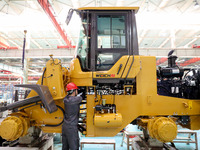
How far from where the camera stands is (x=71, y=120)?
A: 111 inches

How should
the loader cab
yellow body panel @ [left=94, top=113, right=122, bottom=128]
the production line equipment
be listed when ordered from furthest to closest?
the loader cab → the production line equipment → yellow body panel @ [left=94, top=113, right=122, bottom=128]

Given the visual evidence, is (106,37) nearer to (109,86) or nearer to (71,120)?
(109,86)

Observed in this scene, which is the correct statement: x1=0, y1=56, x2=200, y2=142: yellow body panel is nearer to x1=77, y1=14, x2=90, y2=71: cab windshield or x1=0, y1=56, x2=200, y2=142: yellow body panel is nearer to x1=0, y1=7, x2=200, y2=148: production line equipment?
x1=0, y1=7, x2=200, y2=148: production line equipment

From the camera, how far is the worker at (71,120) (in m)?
2.76

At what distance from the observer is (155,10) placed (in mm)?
7668

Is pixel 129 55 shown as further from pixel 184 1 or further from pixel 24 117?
pixel 184 1

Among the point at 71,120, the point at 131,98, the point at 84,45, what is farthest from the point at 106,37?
the point at 71,120

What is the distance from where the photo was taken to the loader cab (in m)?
2.98

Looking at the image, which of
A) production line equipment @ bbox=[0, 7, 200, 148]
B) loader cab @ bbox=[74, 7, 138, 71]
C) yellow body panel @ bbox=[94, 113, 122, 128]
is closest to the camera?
yellow body panel @ bbox=[94, 113, 122, 128]

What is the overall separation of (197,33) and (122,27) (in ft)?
35.1

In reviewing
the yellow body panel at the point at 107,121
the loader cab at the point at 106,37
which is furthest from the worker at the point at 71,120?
the loader cab at the point at 106,37

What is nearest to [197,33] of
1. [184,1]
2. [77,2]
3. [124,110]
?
[184,1]

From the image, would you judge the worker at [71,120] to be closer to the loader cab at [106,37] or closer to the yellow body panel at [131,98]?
the yellow body panel at [131,98]

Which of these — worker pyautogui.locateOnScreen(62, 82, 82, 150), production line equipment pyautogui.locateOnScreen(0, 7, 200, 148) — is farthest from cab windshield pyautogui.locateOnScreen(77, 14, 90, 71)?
worker pyautogui.locateOnScreen(62, 82, 82, 150)
